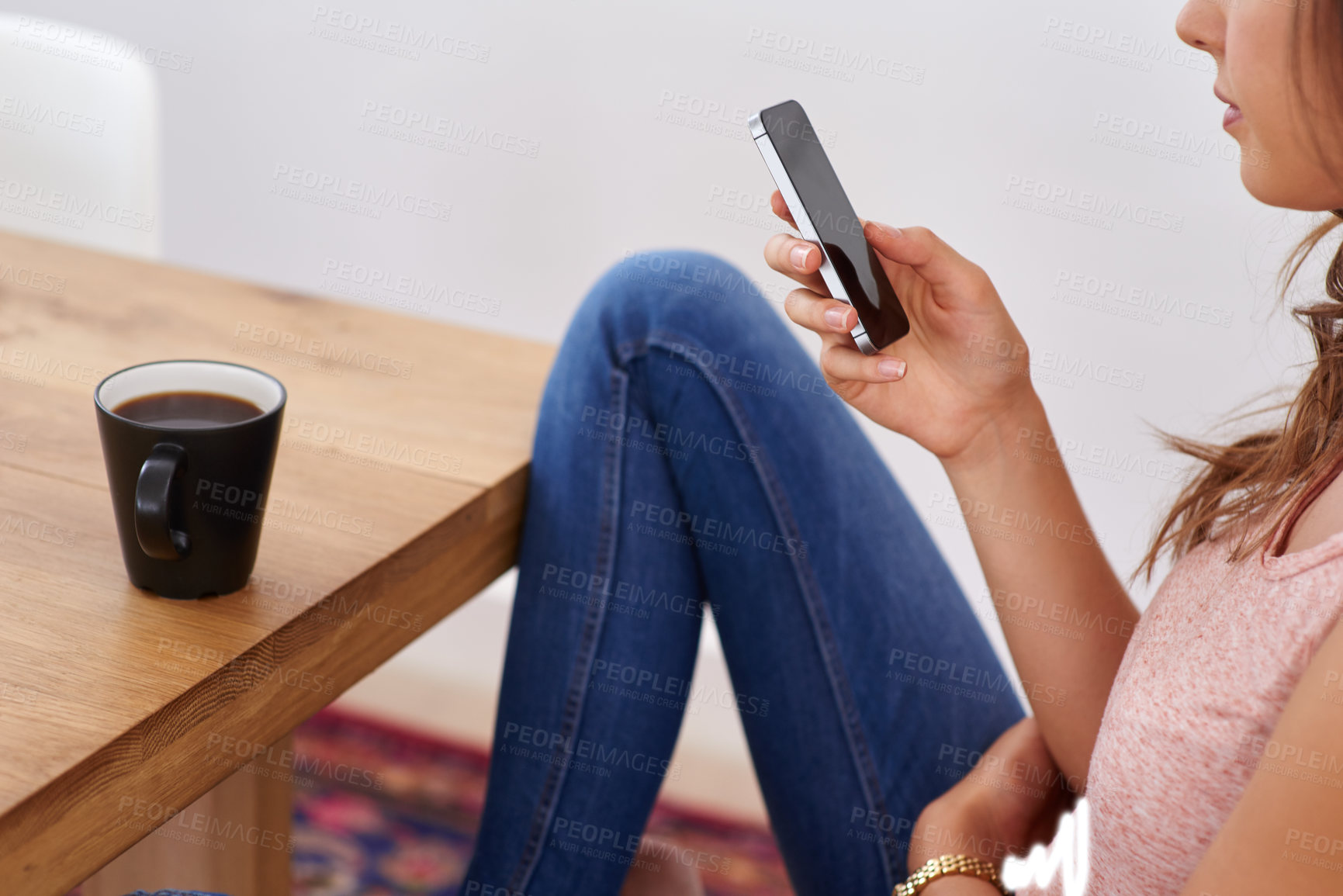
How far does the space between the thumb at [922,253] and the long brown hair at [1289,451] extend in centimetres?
18

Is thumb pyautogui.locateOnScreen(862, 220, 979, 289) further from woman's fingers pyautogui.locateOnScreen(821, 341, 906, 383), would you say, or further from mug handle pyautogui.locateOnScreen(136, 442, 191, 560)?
mug handle pyautogui.locateOnScreen(136, 442, 191, 560)

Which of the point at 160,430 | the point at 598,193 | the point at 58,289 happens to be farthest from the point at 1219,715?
the point at 598,193

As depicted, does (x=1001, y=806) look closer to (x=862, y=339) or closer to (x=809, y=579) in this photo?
(x=809, y=579)

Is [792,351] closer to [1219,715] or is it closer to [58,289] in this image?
[1219,715]

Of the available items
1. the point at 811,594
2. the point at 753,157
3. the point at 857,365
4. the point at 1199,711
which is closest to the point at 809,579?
the point at 811,594

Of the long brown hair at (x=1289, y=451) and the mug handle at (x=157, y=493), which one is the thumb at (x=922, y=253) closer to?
the long brown hair at (x=1289, y=451)

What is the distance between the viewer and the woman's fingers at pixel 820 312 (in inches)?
27.5

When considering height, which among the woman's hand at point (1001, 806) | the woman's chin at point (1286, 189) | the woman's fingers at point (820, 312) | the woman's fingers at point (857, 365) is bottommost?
the woman's hand at point (1001, 806)

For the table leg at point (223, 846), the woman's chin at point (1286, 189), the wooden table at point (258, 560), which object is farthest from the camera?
the table leg at point (223, 846)

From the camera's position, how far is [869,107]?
1.45 meters

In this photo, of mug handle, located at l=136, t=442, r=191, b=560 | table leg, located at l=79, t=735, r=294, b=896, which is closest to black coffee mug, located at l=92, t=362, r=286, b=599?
mug handle, located at l=136, t=442, r=191, b=560

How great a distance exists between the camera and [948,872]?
27.1 inches

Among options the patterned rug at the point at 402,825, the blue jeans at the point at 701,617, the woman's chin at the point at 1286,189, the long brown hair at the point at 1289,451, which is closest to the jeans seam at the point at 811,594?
the blue jeans at the point at 701,617

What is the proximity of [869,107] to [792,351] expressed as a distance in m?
0.70
